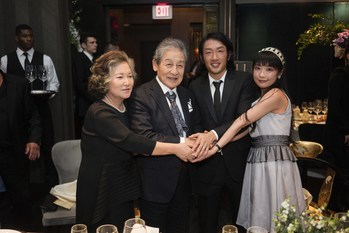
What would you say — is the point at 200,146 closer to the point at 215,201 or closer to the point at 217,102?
the point at 217,102

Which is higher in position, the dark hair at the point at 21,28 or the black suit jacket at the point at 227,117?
the dark hair at the point at 21,28

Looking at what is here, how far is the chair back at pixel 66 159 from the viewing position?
306 centimetres

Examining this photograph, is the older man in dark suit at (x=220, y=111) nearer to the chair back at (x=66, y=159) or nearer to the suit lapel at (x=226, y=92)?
the suit lapel at (x=226, y=92)

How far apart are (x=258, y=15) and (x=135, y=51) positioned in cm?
332

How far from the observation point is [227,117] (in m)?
2.61

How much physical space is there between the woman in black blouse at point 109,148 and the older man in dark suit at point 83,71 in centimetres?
294

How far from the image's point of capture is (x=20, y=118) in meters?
3.16

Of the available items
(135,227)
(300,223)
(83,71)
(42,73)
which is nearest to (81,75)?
(83,71)

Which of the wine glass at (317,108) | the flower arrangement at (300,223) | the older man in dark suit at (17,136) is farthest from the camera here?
the wine glass at (317,108)

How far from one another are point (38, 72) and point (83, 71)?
3.42ft

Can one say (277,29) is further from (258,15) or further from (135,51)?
(135,51)

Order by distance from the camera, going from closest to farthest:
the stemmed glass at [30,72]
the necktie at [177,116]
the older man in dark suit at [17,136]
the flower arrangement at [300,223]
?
the flower arrangement at [300,223], the necktie at [177,116], the older man in dark suit at [17,136], the stemmed glass at [30,72]

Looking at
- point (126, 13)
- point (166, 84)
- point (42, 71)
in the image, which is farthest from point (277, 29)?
point (166, 84)

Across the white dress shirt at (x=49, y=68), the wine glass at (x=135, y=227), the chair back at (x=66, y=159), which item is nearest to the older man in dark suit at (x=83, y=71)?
the white dress shirt at (x=49, y=68)
